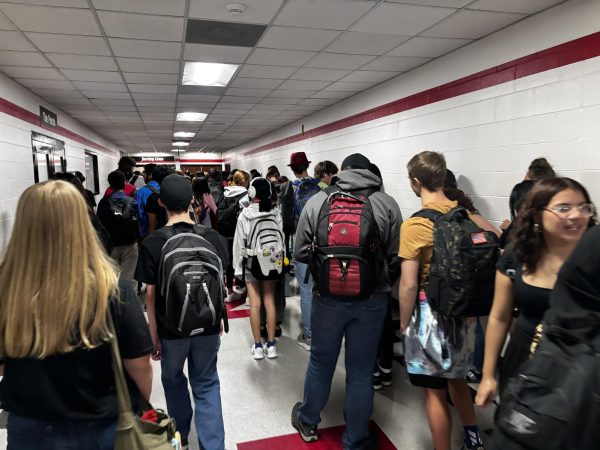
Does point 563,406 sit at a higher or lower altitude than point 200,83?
lower

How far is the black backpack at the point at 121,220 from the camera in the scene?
13.7 ft

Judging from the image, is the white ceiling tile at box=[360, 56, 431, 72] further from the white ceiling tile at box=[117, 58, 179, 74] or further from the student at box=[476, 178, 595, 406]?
the student at box=[476, 178, 595, 406]

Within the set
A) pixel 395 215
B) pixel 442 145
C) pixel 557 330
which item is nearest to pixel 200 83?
pixel 442 145

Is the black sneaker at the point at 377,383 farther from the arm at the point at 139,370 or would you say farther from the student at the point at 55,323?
the student at the point at 55,323

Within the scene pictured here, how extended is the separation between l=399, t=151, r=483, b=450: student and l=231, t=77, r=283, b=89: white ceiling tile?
3.53 meters

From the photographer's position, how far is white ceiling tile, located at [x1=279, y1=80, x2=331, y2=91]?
5.16 m

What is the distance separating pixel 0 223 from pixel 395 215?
4.04m

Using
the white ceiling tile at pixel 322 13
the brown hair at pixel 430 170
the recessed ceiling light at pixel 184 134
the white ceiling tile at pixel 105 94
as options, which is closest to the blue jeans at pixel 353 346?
the brown hair at pixel 430 170

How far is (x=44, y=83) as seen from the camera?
4.95m

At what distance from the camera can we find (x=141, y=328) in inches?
46.7

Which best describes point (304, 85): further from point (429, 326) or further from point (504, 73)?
point (429, 326)

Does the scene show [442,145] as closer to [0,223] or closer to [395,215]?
[395,215]

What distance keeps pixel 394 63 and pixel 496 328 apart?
3441mm

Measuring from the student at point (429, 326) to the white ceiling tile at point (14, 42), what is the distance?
3.35 meters
